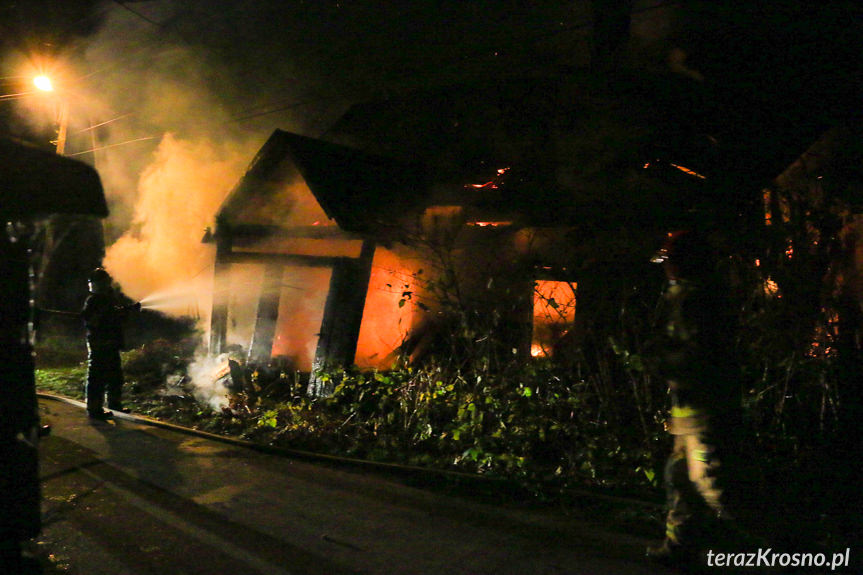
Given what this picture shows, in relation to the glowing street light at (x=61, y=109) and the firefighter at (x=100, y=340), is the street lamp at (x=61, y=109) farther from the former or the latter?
the firefighter at (x=100, y=340)

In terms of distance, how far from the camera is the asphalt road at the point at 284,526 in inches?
162

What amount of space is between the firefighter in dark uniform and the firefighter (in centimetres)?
811

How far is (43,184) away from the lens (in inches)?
123

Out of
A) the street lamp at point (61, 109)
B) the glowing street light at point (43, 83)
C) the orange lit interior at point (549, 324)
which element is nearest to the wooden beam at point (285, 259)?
the orange lit interior at point (549, 324)

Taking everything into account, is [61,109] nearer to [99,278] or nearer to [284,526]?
[99,278]

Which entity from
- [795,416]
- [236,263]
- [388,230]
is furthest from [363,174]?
[795,416]

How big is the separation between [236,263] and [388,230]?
12.4 feet

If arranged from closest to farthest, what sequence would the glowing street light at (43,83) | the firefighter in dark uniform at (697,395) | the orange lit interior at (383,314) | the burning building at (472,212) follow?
the firefighter in dark uniform at (697,395), the burning building at (472,212), the orange lit interior at (383,314), the glowing street light at (43,83)

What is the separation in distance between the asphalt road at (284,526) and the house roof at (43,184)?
8.28 ft

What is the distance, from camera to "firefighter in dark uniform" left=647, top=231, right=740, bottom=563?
12.5ft

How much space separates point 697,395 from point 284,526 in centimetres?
336

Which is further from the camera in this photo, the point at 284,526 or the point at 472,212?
the point at 472,212

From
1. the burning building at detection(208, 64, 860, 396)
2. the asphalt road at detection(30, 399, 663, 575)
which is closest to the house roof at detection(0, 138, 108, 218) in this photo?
the asphalt road at detection(30, 399, 663, 575)

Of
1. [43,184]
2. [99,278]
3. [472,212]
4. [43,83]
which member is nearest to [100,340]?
[99,278]
